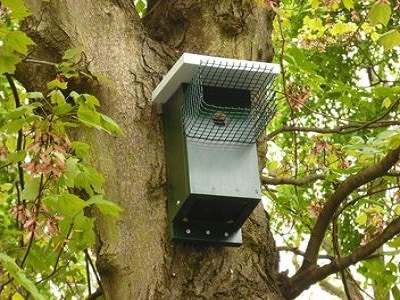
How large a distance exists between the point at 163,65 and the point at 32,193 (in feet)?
2.09

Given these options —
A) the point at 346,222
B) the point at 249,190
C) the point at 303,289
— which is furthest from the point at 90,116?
the point at 346,222

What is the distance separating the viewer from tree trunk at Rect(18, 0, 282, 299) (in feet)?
7.34

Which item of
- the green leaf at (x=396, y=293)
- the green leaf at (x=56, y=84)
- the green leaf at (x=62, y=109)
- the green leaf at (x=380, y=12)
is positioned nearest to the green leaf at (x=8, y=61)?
the green leaf at (x=56, y=84)

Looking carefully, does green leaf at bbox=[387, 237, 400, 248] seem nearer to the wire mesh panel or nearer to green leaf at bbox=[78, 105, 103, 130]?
the wire mesh panel

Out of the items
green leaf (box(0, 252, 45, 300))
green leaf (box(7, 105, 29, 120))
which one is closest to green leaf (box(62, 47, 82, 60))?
green leaf (box(7, 105, 29, 120))

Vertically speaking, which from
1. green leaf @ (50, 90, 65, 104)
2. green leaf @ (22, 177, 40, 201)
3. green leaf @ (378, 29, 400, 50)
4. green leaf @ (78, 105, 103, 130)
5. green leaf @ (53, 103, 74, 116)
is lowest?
green leaf @ (22, 177, 40, 201)

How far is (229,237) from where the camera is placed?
2.31m

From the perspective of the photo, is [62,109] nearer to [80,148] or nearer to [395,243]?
[80,148]

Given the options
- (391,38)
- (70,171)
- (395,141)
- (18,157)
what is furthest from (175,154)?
(391,38)

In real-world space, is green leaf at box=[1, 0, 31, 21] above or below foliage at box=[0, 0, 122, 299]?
above

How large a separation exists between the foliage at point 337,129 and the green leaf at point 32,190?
0.81 metres

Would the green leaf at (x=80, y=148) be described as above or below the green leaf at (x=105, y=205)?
above

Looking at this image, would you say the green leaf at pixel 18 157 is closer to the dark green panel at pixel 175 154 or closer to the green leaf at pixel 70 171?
the green leaf at pixel 70 171

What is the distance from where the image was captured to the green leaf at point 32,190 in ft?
7.39
